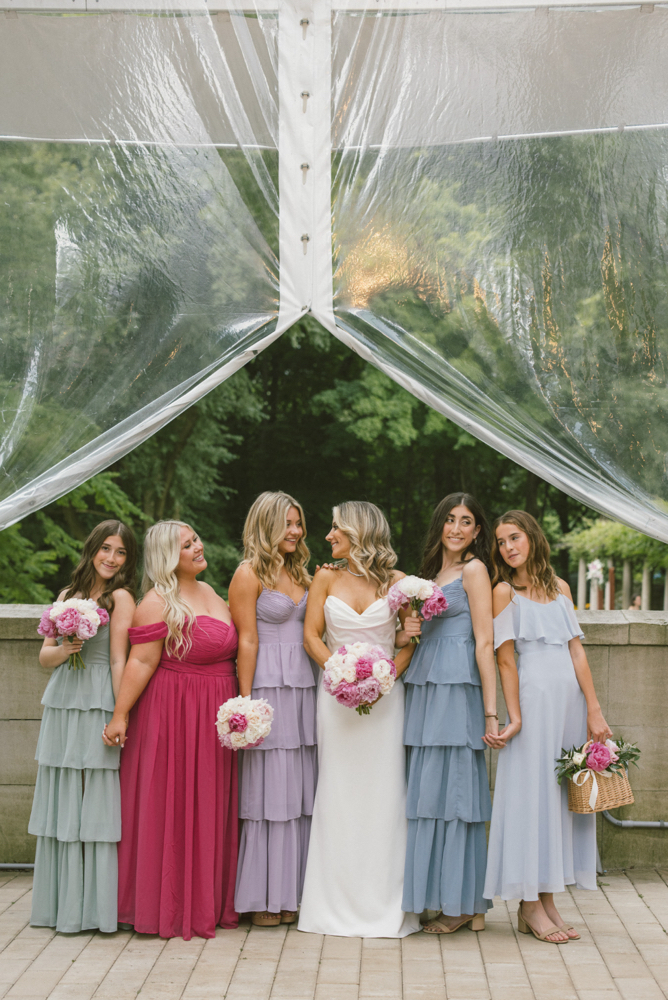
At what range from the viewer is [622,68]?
13.6 ft

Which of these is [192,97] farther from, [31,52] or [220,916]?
[220,916]

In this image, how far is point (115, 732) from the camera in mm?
4391

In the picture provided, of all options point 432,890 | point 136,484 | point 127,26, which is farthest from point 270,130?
point 136,484

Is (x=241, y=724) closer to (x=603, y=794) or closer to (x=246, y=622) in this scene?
(x=246, y=622)

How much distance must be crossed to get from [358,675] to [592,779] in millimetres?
1094

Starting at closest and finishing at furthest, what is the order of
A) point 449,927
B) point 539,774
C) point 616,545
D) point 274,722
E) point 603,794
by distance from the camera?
point 603,794 < point 539,774 < point 449,927 < point 274,722 < point 616,545

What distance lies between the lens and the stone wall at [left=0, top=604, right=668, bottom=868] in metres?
5.33

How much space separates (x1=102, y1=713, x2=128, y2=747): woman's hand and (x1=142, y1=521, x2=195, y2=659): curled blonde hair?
14.3 inches

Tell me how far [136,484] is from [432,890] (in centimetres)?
935

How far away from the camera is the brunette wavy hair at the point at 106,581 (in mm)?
4559

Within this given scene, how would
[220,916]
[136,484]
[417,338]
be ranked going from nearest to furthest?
[417,338] → [220,916] → [136,484]

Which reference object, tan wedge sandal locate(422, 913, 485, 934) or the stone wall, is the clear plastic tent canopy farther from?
tan wedge sandal locate(422, 913, 485, 934)

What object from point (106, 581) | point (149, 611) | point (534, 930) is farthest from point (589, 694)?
point (106, 581)

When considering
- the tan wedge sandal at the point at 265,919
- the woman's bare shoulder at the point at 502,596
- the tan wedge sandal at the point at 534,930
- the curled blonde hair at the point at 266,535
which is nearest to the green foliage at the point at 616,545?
the woman's bare shoulder at the point at 502,596
